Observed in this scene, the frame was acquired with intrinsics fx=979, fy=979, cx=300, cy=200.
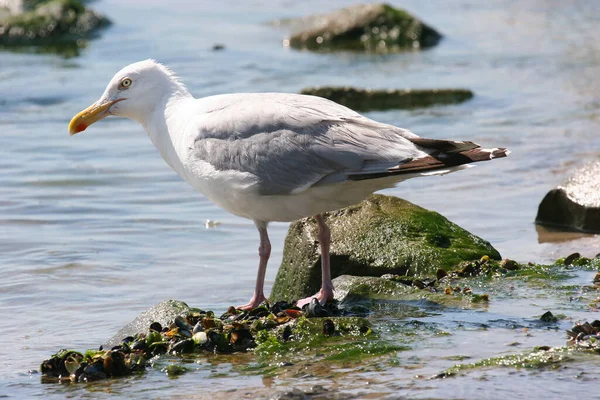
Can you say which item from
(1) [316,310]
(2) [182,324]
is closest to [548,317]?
(1) [316,310]

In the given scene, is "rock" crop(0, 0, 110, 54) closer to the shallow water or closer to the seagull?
the shallow water

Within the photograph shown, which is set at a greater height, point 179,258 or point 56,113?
point 56,113

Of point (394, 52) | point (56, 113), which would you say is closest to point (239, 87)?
point (56, 113)

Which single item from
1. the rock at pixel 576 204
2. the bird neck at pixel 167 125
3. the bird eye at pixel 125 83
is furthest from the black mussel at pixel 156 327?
the rock at pixel 576 204

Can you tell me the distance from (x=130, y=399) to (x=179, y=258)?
409 cm

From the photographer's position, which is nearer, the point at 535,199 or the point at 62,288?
the point at 62,288

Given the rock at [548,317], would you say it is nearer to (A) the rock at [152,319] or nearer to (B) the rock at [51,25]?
(A) the rock at [152,319]

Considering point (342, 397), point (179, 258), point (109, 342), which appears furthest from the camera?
point (179, 258)

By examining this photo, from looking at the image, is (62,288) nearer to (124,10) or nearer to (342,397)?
(342,397)

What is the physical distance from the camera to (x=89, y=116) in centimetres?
746

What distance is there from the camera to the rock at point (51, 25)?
2219 centimetres

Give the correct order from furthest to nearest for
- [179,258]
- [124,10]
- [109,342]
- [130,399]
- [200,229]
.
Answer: [124,10]
[200,229]
[179,258]
[109,342]
[130,399]

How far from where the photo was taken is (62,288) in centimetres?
859

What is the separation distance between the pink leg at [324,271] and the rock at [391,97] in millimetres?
9340
